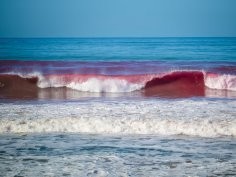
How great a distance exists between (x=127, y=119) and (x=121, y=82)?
23.0 ft

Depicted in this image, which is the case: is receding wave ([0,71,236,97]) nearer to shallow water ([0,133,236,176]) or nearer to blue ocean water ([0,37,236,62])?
shallow water ([0,133,236,176])

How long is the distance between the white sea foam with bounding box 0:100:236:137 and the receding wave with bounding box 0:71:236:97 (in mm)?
4482

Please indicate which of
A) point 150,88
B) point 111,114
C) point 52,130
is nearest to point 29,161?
point 52,130

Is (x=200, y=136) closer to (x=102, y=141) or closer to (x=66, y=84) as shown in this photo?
(x=102, y=141)

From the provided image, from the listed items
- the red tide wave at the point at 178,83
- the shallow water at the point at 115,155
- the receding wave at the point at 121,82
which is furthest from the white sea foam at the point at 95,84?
the shallow water at the point at 115,155

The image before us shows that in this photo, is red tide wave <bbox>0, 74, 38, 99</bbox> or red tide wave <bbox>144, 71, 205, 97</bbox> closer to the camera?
red tide wave <bbox>144, 71, 205, 97</bbox>

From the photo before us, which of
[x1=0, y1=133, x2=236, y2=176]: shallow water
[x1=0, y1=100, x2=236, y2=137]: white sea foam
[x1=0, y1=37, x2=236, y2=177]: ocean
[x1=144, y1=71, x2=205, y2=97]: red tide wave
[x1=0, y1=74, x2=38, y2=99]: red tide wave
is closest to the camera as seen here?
[x1=0, y1=133, x2=236, y2=176]: shallow water

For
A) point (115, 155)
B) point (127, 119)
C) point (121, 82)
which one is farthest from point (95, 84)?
point (115, 155)

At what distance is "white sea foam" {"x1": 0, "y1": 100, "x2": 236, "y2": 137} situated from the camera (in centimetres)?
577

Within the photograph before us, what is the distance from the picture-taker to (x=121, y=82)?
43.3ft

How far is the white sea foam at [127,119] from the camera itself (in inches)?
227

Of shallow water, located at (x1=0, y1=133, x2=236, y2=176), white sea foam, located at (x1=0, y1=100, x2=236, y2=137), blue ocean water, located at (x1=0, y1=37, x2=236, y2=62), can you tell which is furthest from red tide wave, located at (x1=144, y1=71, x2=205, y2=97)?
blue ocean water, located at (x1=0, y1=37, x2=236, y2=62)

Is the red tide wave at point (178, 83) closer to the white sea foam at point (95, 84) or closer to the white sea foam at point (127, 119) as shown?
the white sea foam at point (95, 84)

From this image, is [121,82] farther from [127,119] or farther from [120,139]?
[120,139]
